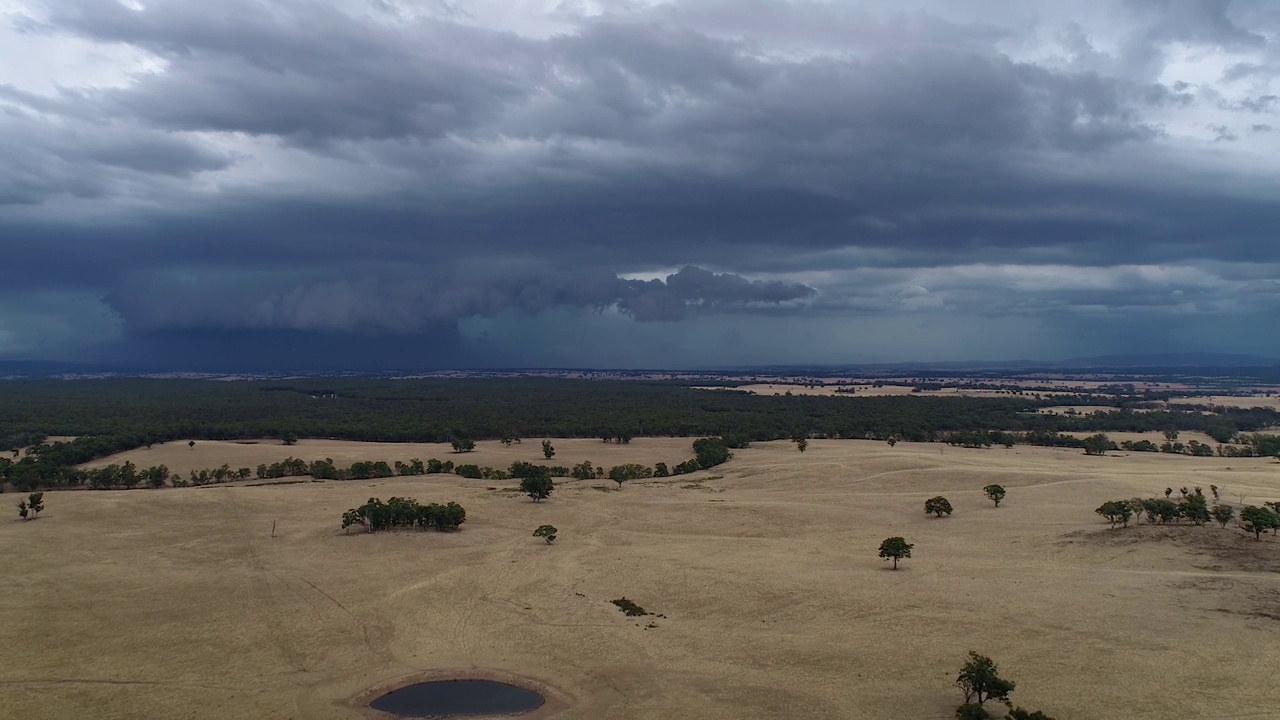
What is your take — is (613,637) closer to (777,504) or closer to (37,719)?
(37,719)

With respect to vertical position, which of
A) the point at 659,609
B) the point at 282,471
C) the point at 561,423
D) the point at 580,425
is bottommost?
the point at 659,609

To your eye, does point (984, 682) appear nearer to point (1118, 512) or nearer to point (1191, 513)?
point (1118, 512)

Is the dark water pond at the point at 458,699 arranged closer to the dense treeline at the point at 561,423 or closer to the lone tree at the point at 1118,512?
the lone tree at the point at 1118,512

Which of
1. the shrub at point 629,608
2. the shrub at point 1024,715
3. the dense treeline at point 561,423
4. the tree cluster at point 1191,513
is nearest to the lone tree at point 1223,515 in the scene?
the tree cluster at point 1191,513

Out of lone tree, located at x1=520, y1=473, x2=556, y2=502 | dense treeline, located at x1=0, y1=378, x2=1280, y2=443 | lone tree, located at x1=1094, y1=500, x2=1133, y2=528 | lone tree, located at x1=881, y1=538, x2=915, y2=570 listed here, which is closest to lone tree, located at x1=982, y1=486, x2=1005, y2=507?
lone tree, located at x1=1094, y1=500, x2=1133, y2=528

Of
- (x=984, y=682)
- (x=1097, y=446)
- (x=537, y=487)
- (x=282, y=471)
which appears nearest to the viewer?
(x=984, y=682)

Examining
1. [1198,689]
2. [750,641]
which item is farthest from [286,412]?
[1198,689]

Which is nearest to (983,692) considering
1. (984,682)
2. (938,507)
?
(984,682)
